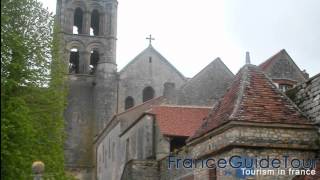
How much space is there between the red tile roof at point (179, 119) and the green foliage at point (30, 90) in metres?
5.41

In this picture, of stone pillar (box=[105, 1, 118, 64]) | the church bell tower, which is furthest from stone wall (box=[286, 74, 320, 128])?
stone pillar (box=[105, 1, 118, 64])

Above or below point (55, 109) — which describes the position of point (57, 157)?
below

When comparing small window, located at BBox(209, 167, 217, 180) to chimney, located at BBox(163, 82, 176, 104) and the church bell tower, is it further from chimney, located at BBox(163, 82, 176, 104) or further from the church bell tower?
the church bell tower

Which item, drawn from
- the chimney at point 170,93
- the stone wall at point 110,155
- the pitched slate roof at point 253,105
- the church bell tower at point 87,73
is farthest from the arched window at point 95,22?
the pitched slate roof at point 253,105

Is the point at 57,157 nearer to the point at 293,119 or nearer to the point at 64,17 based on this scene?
the point at 293,119

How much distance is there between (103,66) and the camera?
53156 mm

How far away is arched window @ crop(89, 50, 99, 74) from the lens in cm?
5669

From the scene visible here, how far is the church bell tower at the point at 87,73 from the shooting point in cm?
5188

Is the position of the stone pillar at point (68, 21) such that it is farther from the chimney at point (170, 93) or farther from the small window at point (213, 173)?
the small window at point (213, 173)

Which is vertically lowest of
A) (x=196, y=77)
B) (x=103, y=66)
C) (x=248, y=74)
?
(x=248, y=74)

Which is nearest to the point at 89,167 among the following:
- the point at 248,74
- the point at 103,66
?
the point at 103,66

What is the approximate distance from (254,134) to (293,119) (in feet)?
4.13

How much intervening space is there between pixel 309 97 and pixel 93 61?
41226 millimetres

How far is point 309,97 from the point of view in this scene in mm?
18094
